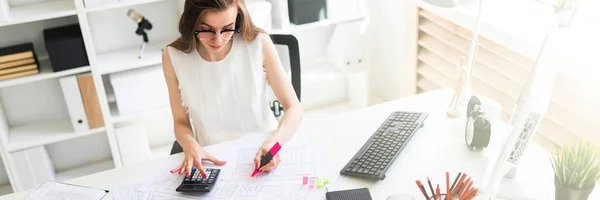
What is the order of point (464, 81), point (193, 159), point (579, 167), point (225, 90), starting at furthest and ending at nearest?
point (225, 90), point (464, 81), point (193, 159), point (579, 167)

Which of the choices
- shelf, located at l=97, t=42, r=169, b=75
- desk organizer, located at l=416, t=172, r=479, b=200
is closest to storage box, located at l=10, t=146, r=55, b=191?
shelf, located at l=97, t=42, r=169, b=75

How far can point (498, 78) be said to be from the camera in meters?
2.23

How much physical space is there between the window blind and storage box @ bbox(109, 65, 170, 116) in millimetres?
1245

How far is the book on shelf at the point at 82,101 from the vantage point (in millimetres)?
2498

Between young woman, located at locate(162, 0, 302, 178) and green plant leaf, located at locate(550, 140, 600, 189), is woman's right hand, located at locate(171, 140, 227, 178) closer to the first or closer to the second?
young woman, located at locate(162, 0, 302, 178)

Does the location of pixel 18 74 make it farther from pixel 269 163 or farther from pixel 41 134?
pixel 269 163

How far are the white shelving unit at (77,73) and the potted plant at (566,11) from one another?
5.01ft

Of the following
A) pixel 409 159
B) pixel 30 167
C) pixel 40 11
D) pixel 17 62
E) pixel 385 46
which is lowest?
pixel 30 167

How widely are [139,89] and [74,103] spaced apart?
0.96 ft

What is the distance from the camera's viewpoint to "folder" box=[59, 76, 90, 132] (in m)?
2.49

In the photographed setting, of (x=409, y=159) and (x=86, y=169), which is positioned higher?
(x=409, y=159)

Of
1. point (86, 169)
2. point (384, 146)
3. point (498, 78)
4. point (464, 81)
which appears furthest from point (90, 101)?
point (498, 78)

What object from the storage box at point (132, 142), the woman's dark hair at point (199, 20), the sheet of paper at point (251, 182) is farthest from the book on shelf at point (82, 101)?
the sheet of paper at point (251, 182)

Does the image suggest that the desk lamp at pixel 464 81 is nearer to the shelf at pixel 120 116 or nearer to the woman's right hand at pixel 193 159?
the woman's right hand at pixel 193 159
